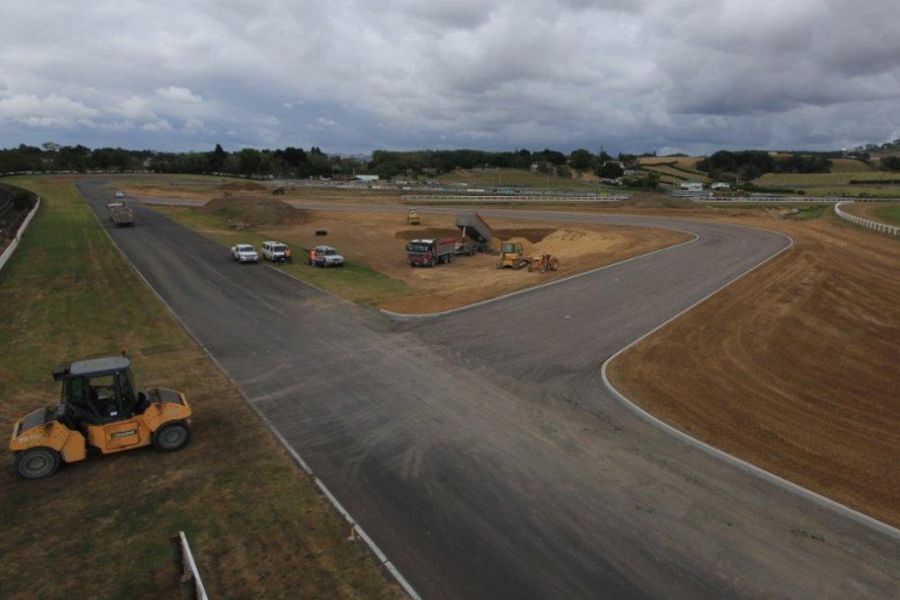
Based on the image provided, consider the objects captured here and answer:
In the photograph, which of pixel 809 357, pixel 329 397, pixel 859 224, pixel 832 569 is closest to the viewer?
pixel 832 569

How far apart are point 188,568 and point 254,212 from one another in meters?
65.5

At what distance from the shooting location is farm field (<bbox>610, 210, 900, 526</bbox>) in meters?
14.4

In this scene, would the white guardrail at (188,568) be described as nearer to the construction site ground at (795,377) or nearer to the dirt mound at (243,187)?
the construction site ground at (795,377)

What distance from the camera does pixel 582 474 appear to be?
45.3 ft

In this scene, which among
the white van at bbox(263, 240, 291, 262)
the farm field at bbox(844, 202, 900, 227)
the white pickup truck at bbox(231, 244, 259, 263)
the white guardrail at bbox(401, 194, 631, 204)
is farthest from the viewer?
the white guardrail at bbox(401, 194, 631, 204)

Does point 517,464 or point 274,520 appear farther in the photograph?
point 517,464

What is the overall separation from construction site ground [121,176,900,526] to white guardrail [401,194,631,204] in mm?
69324

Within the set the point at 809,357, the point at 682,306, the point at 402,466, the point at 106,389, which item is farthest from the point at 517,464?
the point at 682,306

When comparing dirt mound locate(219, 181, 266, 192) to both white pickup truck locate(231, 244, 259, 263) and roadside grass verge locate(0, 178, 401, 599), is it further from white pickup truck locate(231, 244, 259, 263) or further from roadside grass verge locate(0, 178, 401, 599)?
roadside grass verge locate(0, 178, 401, 599)

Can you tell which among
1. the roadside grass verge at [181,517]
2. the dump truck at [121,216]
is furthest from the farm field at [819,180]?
→ the roadside grass verge at [181,517]

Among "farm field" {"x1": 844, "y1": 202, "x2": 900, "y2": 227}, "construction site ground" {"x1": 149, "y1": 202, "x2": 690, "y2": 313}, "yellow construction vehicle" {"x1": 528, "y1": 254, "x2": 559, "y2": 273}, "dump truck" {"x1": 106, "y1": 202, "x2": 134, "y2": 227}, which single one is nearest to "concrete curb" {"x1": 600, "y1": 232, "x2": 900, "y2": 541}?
"construction site ground" {"x1": 149, "y1": 202, "x2": 690, "y2": 313}

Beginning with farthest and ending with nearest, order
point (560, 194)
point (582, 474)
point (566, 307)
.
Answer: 1. point (560, 194)
2. point (566, 307)
3. point (582, 474)

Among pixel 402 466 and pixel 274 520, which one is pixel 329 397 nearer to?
pixel 402 466

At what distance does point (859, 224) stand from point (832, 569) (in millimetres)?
65530
